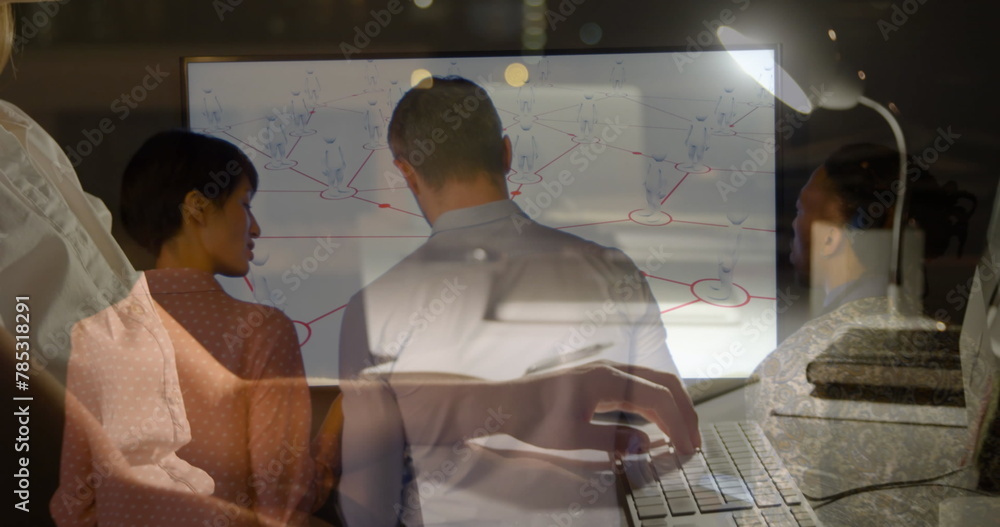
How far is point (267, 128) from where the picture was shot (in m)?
1.16

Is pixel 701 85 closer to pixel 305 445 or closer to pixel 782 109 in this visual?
pixel 782 109

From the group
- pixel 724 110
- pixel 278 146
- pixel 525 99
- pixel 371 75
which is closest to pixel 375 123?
pixel 371 75

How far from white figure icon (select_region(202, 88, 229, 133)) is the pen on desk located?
2.50 feet

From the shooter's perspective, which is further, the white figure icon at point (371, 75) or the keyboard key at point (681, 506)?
the white figure icon at point (371, 75)

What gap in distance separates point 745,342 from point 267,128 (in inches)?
40.5

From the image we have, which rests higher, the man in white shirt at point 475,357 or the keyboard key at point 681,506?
the man in white shirt at point 475,357

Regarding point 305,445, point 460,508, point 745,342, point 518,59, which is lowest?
point 460,508

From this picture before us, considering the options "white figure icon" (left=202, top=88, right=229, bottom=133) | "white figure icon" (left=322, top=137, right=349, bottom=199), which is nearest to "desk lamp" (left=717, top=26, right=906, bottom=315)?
"white figure icon" (left=322, top=137, right=349, bottom=199)

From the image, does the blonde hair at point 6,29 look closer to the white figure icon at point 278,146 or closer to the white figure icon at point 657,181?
the white figure icon at point 278,146

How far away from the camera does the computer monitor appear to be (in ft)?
3.79

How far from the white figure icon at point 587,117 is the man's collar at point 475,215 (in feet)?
0.63

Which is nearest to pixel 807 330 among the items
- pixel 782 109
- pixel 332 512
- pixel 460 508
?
pixel 782 109

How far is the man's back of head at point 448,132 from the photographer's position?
115 centimetres

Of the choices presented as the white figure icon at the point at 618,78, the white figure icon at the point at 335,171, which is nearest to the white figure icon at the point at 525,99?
the white figure icon at the point at 618,78
